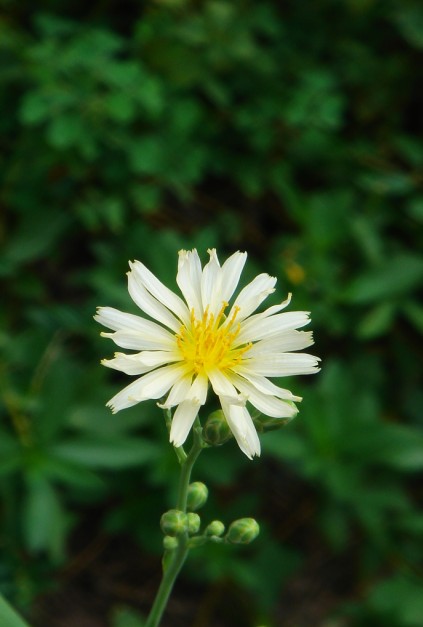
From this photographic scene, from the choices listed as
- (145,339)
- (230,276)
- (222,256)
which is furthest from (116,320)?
(222,256)

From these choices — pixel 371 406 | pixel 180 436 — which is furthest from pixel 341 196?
pixel 180 436

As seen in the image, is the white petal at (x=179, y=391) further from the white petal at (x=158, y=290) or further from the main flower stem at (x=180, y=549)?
the white petal at (x=158, y=290)

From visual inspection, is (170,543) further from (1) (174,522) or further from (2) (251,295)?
(2) (251,295)

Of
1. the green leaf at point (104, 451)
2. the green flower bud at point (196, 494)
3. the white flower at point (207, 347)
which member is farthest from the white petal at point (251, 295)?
the green leaf at point (104, 451)

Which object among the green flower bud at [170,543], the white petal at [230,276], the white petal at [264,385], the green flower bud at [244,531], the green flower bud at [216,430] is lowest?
the green flower bud at [170,543]

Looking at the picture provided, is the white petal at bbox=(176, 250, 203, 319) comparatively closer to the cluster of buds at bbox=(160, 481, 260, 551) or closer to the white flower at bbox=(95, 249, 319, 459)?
the white flower at bbox=(95, 249, 319, 459)

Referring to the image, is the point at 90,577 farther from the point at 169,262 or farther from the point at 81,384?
the point at 169,262
